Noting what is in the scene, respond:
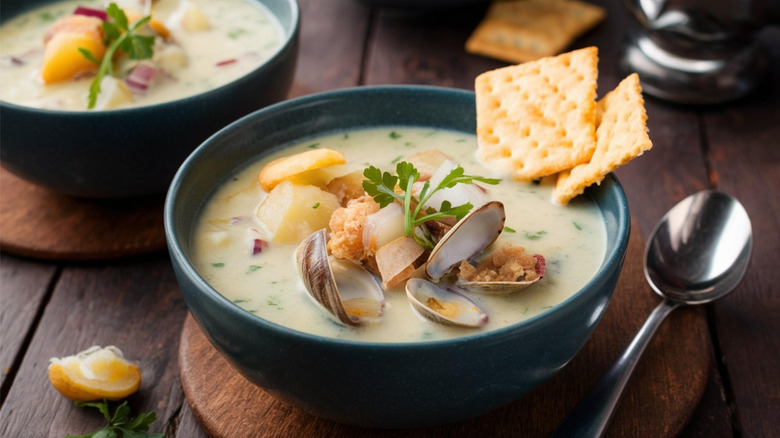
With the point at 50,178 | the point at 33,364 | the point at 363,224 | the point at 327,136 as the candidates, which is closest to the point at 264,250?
the point at 363,224

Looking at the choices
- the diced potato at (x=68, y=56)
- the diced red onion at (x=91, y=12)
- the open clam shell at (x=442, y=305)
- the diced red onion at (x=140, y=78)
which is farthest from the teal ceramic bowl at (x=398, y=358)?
the diced red onion at (x=91, y=12)

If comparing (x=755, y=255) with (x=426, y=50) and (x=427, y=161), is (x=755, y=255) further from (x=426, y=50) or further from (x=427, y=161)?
(x=426, y=50)

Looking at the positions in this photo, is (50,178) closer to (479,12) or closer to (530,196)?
(530,196)

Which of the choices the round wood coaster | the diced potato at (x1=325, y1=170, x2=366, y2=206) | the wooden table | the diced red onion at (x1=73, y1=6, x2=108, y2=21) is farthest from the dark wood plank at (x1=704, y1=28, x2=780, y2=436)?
the diced red onion at (x1=73, y1=6, x2=108, y2=21)

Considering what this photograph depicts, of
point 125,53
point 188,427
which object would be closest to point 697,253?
point 188,427

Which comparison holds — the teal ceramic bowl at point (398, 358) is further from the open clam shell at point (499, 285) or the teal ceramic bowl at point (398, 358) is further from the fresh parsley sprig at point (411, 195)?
the fresh parsley sprig at point (411, 195)
